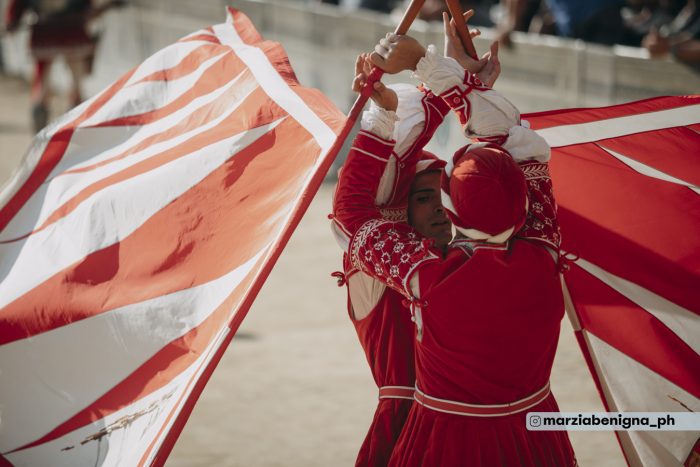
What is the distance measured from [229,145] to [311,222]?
5850 mm

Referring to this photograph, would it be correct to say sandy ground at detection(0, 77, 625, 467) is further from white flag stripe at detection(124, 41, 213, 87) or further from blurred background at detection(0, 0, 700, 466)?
white flag stripe at detection(124, 41, 213, 87)

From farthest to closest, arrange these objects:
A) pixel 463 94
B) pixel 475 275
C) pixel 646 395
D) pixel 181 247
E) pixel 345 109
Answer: pixel 345 109
pixel 646 395
pixel 181 247
pixel 463 94
pixel 475 275

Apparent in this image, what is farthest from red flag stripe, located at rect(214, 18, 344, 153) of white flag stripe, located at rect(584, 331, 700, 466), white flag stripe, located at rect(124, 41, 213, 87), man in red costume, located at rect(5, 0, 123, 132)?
man in red costume, located at rect(5, 0, 123, 132)

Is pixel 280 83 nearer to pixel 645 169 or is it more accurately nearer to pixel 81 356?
pixel 81 356

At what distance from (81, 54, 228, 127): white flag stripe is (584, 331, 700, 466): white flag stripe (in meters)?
1.57

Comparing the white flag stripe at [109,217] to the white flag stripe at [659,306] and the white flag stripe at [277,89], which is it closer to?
the white flag stripe at [277,89]

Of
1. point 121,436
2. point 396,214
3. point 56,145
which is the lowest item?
point 121,436

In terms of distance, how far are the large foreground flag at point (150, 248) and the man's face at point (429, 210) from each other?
0.26 meters

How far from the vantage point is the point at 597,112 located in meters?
3.20

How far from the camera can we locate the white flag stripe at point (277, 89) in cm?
294

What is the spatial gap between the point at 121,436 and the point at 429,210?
40.2 inches

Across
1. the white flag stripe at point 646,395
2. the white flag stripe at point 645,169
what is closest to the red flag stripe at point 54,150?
the white flag stripe at point 645,169

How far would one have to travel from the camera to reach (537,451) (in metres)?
2.66

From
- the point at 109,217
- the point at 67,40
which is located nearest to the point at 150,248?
the point at 109,217
